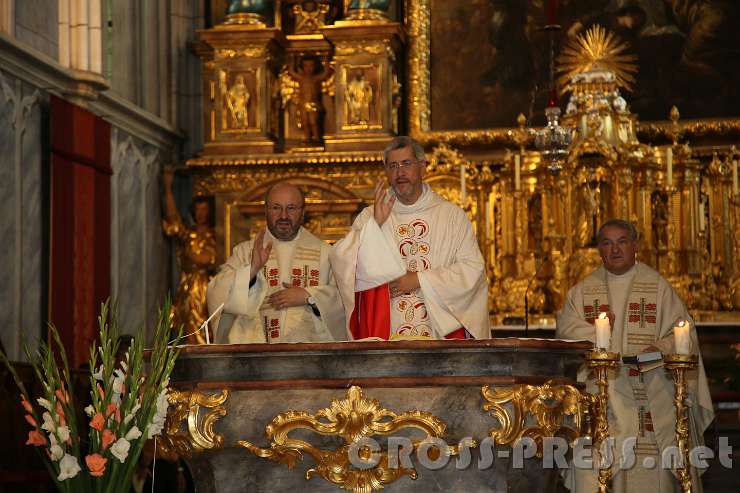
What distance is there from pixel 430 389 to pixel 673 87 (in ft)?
29.4

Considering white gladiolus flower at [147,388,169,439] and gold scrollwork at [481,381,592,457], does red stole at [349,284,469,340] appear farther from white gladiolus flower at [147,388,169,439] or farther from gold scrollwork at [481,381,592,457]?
white gladiolus flower at [147,388,169,439]

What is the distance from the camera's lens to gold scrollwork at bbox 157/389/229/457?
5.24m

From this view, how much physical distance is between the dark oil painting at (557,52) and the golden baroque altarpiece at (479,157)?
0.17m

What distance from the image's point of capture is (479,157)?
13.5 m

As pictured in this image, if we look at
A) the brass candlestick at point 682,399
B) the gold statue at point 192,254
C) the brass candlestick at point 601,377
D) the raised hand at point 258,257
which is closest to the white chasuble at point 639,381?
the brass candlestick at point 682,399

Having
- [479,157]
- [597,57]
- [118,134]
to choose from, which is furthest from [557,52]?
[118,134]

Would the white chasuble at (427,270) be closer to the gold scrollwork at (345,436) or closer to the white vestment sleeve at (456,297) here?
the white vestment sleeve at (456,297)

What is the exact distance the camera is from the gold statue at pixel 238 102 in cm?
1341

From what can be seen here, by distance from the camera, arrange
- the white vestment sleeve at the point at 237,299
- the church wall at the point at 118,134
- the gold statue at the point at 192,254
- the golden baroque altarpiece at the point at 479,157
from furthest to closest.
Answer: the gold statue at the point at 192,254, the golden baroque altarpiece at the point at 479,157, the church wall at the point at 118,134, the white vestment sleeve at the point at 237,299

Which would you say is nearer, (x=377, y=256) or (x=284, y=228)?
(x=377, y=256)

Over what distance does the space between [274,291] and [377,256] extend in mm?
1251

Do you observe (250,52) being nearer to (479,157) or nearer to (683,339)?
(479,157)

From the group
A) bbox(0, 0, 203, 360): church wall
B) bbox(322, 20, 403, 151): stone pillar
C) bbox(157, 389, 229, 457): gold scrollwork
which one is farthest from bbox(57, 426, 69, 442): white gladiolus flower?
bbox(322, 20, 403, 151): stone pillar

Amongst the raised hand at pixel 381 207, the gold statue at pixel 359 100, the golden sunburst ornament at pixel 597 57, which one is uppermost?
the golden sunburst ornament at pixel 597 57
